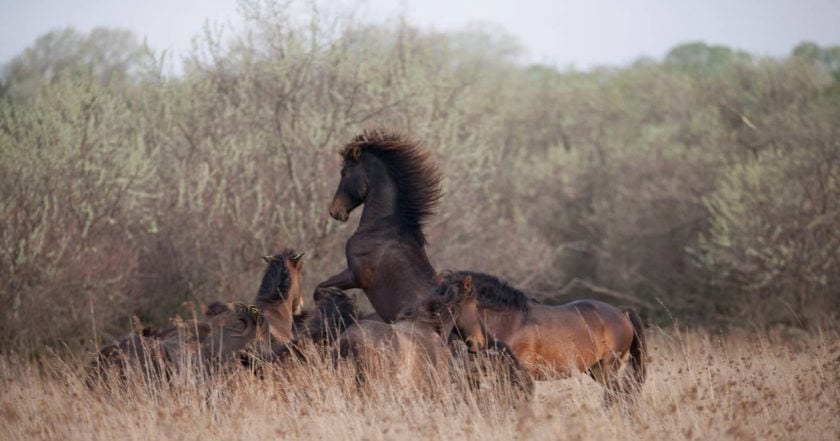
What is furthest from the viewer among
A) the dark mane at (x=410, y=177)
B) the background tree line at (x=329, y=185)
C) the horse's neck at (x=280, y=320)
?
the background tree line at (x=329, y=185)

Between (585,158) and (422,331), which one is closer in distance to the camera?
(422,331)

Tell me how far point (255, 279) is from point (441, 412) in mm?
8252

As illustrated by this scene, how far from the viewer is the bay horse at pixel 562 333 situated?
26.1 feet

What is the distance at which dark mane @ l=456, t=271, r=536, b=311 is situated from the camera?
26.0 ft

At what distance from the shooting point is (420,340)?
7.46 m

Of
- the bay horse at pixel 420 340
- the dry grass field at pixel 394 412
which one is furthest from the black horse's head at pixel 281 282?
the bay horse at pixel 420 340

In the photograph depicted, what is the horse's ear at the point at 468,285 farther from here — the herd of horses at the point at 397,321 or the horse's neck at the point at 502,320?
the horse's neck at the point at 502,320

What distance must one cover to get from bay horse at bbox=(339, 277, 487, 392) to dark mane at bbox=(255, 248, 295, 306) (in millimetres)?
1398

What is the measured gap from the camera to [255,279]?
47.4 ft

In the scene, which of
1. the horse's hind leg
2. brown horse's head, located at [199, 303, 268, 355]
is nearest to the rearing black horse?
brown horse's head, located at [199, 303, 268, 355]

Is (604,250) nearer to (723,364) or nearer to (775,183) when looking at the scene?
(775,183)

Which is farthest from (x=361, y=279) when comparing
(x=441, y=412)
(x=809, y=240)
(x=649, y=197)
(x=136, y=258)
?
(x=649, y=197)

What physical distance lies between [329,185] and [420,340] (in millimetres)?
7748

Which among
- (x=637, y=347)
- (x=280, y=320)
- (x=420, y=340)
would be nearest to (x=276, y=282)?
(x=280, y=320)
